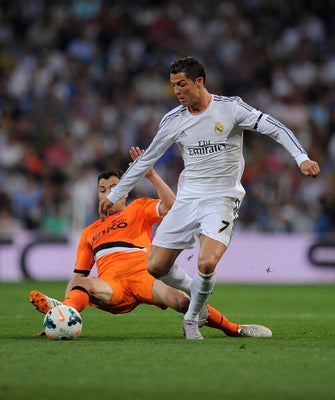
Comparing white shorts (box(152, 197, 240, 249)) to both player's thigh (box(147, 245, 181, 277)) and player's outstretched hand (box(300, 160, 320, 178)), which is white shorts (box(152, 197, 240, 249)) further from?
player's outstretched hand (box(300, 160, 320, 178))

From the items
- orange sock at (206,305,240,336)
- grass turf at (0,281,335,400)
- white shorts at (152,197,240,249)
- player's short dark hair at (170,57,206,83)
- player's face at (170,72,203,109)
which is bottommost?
grass turf at (0,281,335,400)

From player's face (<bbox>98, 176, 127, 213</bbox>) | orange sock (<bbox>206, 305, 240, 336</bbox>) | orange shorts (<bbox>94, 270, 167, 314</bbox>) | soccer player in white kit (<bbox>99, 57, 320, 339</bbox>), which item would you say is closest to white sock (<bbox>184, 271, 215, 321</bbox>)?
soccer player in white kit (<bbox>99, 57, 320, 339</bbox>)

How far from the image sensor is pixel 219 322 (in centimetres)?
805

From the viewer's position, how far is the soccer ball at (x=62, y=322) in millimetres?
7543

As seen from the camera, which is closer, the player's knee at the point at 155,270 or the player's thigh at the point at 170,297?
the player's knee at the point at 155,270

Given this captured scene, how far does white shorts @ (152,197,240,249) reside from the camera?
7.76m

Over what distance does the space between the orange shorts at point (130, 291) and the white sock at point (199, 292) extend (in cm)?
58

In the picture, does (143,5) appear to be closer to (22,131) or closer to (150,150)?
(22,131)

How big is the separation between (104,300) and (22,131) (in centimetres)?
1134

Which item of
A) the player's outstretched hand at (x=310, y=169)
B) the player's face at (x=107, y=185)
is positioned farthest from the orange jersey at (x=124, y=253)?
the player's outstretched hand at (x=310, y=169)

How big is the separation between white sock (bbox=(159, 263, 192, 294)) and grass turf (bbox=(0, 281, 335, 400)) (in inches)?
16.8

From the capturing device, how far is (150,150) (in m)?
8.00

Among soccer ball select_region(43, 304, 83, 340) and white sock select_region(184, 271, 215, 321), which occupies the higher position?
white sock select_region(184, 271, 215, 321)

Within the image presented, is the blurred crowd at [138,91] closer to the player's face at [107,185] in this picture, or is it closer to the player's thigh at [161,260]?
the player's face at [107,185]
